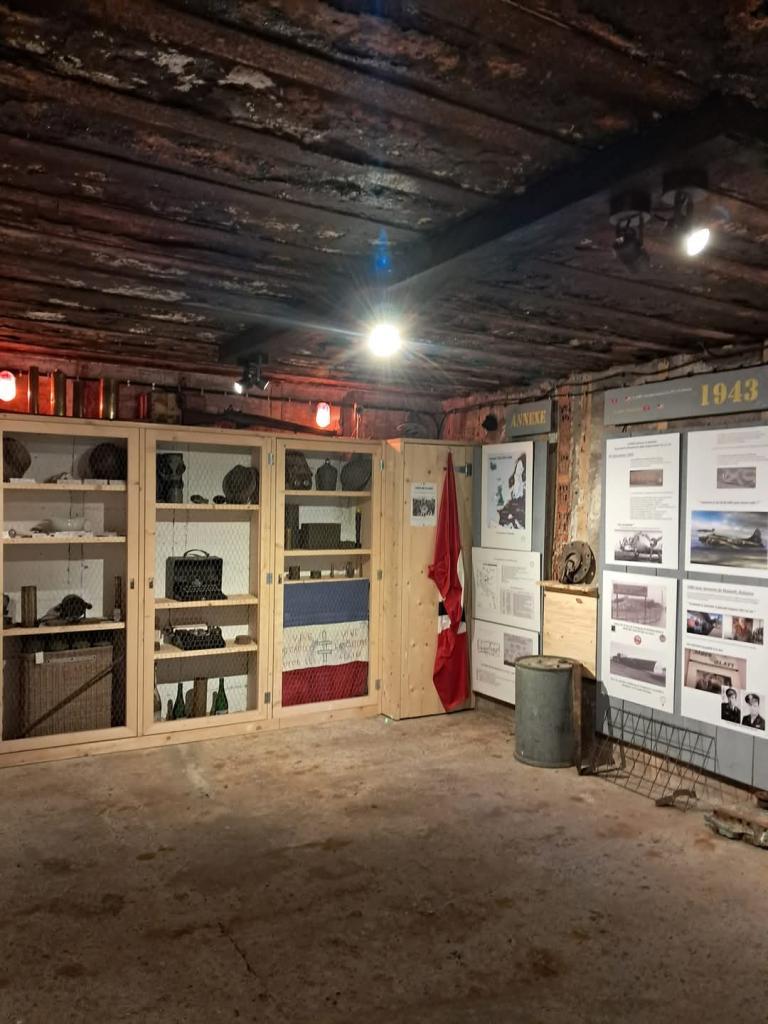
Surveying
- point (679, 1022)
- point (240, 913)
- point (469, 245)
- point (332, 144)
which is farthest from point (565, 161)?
point (240, 913)

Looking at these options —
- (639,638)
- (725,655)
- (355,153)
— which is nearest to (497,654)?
(639,638)

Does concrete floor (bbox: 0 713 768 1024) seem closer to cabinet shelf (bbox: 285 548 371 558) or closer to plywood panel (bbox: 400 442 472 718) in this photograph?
plywood panel (bbox: 400 442 472 718)

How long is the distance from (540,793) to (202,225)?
3502mm

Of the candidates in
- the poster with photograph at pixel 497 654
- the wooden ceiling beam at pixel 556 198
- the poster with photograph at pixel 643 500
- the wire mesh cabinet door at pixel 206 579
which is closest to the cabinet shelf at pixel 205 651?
the wire mesh cabinet door at pixel 206 579

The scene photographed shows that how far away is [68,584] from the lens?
17.0 feet

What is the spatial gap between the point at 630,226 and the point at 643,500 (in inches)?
104

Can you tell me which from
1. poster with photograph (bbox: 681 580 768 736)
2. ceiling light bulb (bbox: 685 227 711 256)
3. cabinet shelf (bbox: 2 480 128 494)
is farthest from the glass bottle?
ceiling light bulb (bbox: 685 227 711 256)

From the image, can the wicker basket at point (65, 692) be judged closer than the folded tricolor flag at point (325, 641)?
Yes

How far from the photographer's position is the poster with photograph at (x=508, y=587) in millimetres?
5499

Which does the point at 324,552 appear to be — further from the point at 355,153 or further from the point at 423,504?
the point at 355,153

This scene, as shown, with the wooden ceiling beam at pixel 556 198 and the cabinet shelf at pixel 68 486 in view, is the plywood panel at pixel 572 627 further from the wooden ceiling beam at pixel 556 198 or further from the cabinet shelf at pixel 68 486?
the cabinet shelf at pixel 68 486

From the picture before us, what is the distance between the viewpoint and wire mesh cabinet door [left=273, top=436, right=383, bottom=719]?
5582 mm

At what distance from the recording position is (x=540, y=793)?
14.3ft

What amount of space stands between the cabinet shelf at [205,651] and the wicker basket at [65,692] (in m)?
0.35
